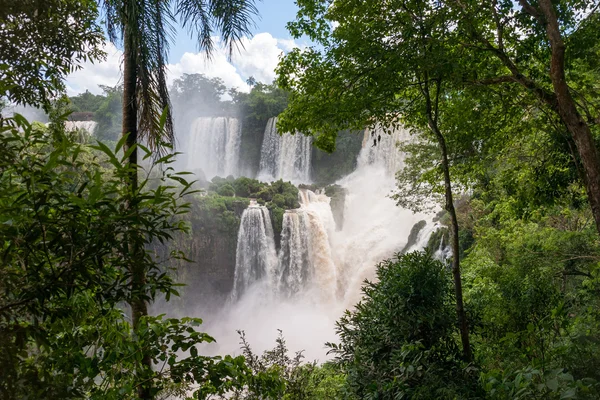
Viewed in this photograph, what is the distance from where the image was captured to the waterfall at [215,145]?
85.8 feet

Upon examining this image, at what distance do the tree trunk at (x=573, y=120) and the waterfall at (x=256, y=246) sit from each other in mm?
15339

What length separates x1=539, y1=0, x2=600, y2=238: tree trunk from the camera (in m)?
3.12

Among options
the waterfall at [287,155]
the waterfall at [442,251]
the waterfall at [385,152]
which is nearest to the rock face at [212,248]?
the waterfall at [287,155]

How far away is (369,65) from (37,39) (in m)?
2.70

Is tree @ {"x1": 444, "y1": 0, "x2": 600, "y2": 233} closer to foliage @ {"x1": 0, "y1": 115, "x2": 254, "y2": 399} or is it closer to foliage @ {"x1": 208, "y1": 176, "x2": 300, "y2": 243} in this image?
foliage @ {"x1": 0, "y1": 115, "x2": 254, "y2": 399}

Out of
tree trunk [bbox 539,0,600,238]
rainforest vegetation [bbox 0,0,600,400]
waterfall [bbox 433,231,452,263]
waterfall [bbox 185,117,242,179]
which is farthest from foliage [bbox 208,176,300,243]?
tree trunk [bbox 539,0,600,238]

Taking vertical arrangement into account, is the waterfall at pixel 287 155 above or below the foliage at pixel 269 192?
above

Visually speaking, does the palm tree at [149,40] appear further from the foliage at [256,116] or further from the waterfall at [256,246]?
the foliage at [256,116]

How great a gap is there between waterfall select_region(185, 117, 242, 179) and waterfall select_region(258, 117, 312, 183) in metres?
2.59

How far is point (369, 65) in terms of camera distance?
3.69 metres

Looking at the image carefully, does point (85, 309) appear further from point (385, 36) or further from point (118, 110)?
point (118, 110)

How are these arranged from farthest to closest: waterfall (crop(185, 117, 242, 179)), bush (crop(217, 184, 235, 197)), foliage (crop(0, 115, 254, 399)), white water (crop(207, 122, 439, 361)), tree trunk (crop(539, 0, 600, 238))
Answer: waterfall (crop(185, 117, 242, 179)) → bush (crop(217, 184, 235, 197)) → white water (crop(207, 122, 439, 361)) → tree trunk (crop(539, 0, 600, 238)) → foliage (crop(0, 115, 254, 399))

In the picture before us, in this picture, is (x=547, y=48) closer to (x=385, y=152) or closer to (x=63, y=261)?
(x=63, y=261)

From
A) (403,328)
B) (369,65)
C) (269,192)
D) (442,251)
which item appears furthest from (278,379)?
(269,192)
